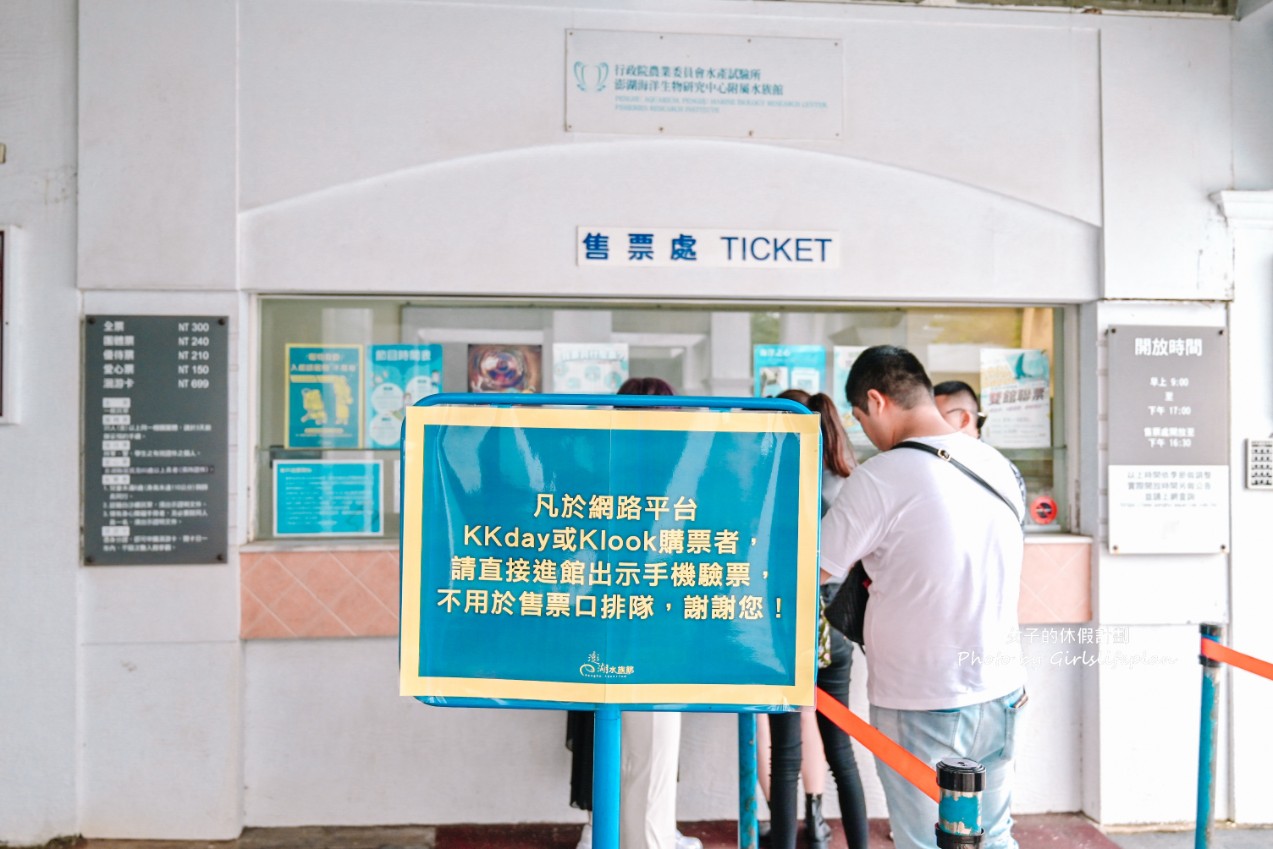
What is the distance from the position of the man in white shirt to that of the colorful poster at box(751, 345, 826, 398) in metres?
1.82

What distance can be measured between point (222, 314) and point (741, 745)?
9.08 ft

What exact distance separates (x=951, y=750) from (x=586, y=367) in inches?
94.6

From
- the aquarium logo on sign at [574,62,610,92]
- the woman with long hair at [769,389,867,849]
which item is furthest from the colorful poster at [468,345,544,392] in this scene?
the woman with long hair at [769,389,867,849]

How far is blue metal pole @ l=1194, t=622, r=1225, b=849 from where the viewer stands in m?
3.19

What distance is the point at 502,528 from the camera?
74.2 inches

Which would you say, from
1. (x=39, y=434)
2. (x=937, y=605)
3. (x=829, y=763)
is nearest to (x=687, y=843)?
(x=829, y=763)

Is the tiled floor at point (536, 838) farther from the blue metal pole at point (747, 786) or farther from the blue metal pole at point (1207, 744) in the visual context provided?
the blue metal pole at point (747, 786)

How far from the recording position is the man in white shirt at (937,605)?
7.84ft

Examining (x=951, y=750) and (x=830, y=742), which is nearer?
(x=951, y=750)

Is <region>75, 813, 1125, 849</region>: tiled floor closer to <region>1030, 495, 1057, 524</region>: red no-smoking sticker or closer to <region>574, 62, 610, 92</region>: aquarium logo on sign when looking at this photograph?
<region>1030, 495, 1057, 524</region>: red no-smoking sticker

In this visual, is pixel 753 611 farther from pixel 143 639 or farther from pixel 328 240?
pixel 143 639

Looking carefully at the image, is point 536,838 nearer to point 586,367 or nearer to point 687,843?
point 687,843

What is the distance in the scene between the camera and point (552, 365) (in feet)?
13.9

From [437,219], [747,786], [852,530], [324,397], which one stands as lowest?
Answer: [747,786]
